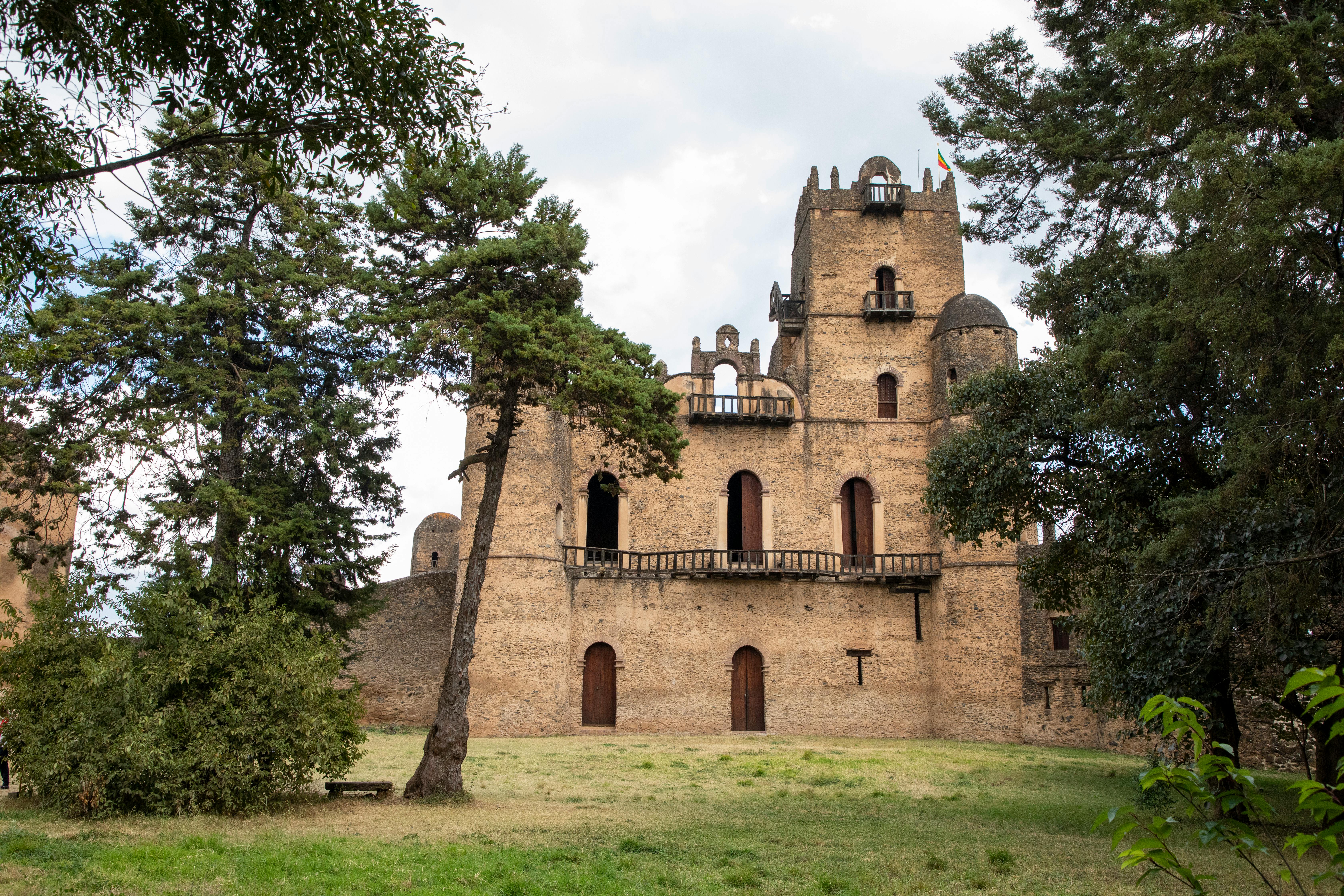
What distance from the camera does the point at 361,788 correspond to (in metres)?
11.7

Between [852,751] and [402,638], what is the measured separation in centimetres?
1067

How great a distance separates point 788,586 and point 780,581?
0.73ft

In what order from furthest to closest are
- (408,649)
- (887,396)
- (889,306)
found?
1. (889,306)
2. (887,396)
3. (408,649)

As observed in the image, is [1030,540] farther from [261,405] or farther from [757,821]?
[261,405]

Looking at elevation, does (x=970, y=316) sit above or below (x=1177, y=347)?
above

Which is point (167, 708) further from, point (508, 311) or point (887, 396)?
point (887, 396)

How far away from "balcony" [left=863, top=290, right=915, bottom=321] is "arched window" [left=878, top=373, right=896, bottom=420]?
1537 mm

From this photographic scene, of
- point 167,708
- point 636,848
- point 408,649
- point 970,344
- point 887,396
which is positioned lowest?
point 636,848

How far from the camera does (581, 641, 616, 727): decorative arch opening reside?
23.3 metres

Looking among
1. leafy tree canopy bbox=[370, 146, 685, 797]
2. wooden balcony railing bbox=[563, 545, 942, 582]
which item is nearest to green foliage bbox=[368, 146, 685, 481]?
leafy tree canopy bbox=[370, 146, 685, 797]

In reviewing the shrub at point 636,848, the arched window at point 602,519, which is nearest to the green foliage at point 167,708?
the shrub at point 636,848

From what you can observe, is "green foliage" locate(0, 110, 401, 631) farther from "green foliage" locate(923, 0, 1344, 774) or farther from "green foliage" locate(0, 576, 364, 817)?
"green foliage" locate(923, 0, 1344, 774)

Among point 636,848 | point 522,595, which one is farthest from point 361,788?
point 522,595

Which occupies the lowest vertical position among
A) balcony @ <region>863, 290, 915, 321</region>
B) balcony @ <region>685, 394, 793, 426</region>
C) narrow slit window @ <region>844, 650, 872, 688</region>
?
narrow slit window @ <region>844, 650, 872, 688</region>
